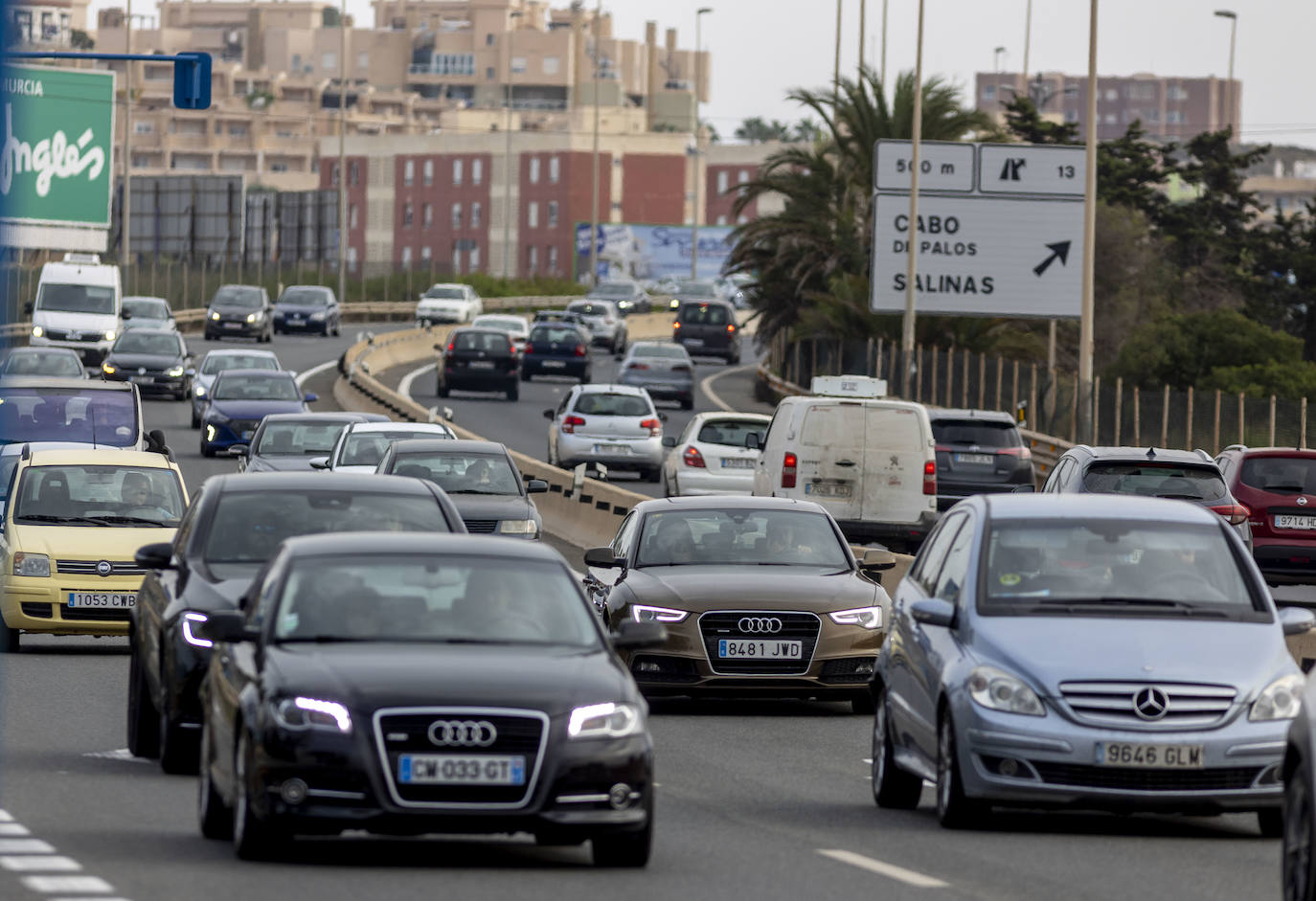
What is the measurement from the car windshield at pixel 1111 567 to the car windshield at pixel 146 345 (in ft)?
148

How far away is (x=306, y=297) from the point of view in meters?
85.7

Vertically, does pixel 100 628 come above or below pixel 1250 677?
below

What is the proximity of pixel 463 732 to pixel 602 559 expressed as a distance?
8448mm

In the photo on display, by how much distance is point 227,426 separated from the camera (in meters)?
43.4

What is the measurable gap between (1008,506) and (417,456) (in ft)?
47.4

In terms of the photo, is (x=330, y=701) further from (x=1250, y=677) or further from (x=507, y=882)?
(x=1250, y=677)

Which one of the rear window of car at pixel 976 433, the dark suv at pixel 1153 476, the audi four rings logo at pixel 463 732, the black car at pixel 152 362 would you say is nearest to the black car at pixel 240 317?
the black car at pixel 152 362

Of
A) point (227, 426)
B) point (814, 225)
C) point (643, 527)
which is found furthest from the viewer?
point (814, 225)

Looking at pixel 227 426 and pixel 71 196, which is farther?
pixel 71 196

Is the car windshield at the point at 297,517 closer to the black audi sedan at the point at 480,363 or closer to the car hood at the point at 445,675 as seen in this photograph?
the car hood at the point at 445,675

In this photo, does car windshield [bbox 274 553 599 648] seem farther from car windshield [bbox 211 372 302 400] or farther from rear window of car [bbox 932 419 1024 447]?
car windshield [bbox 211 372 302 400]

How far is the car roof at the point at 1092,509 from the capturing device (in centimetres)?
1243

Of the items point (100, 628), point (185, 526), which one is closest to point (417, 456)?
point (100, 628)

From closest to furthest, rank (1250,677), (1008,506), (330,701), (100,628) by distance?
(330,701) < (1250,677) < (1008,506) < (100,628)
